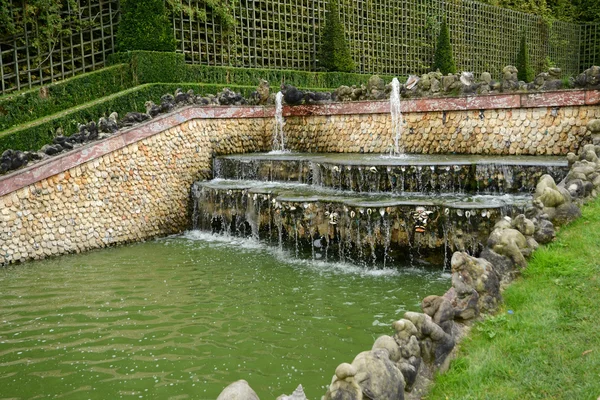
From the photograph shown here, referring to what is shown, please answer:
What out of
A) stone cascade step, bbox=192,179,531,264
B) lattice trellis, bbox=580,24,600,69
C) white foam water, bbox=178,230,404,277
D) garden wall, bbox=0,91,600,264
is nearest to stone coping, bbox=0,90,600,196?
garden wall, bbox=0,91,600,264

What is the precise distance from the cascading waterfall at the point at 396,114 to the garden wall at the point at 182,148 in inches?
6.0

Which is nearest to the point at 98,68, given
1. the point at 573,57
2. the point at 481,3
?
A: the point at 481,3

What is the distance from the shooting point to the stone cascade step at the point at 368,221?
7340 mm

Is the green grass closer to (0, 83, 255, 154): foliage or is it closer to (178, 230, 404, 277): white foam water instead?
(178, 230, 404, 277): white foam water

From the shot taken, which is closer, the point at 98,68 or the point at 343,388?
the point at 343,388

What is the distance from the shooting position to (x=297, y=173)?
11.0m

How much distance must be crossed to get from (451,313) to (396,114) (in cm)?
869

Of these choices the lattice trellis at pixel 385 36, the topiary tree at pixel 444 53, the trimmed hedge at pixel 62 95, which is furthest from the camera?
the topiary tree at pixel 444 53

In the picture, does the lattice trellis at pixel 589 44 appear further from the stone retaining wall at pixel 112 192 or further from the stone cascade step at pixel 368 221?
the stone cascade step at pixel 368 221

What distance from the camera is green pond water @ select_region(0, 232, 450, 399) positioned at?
14.8 ft

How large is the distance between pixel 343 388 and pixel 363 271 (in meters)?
4.66

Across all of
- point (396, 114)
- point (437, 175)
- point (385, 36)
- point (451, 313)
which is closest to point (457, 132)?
point (396, 114)

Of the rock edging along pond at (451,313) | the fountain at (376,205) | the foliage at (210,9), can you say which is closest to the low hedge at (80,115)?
the foliage at (210,9)

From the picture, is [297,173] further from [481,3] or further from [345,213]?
[481,3]
